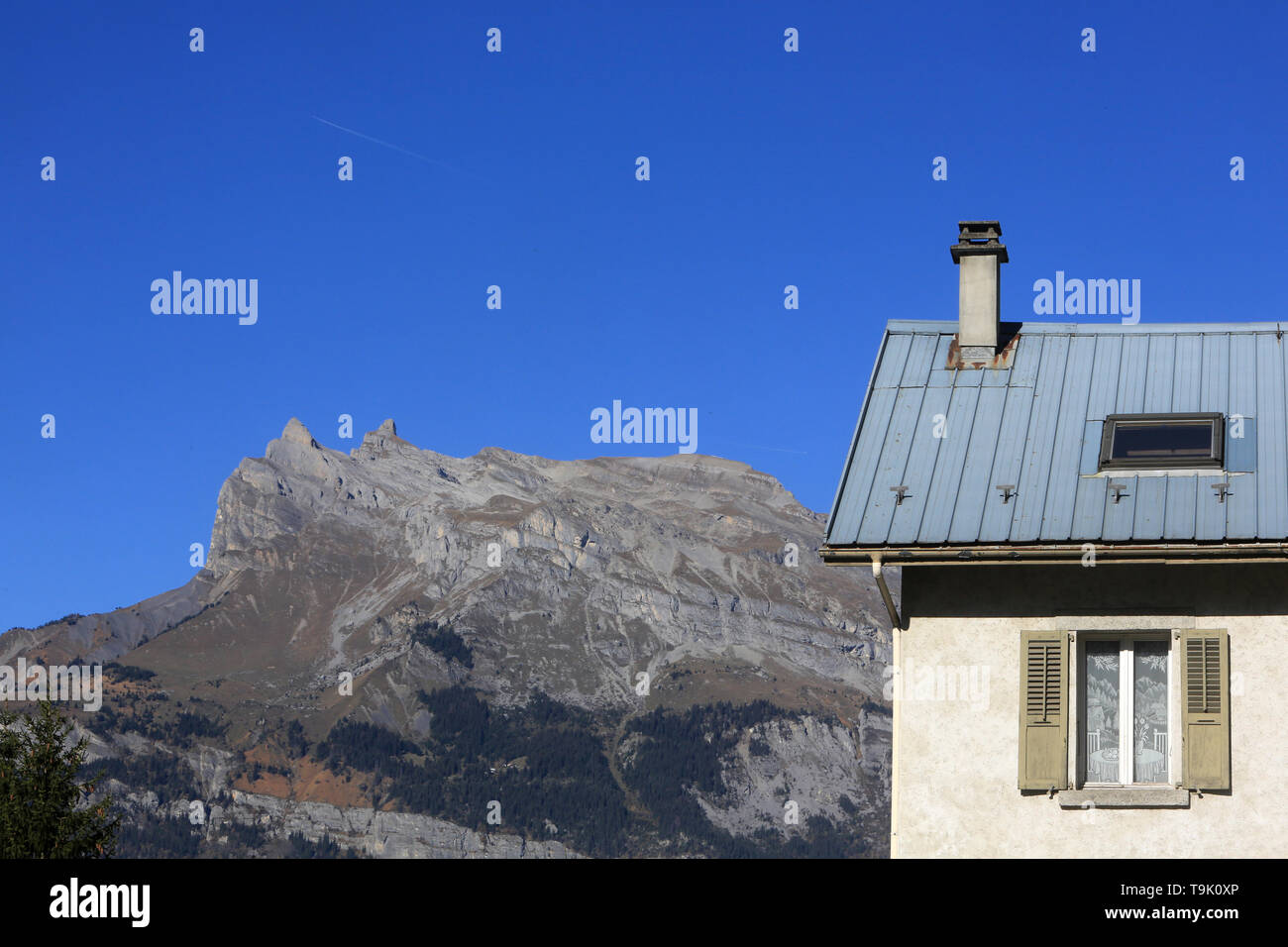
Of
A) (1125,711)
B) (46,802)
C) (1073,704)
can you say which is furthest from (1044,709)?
(46,802)

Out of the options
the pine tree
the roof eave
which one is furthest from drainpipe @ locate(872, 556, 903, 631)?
the pine tree

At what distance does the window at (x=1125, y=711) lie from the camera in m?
19.7

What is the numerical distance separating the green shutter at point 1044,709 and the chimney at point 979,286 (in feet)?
18.5

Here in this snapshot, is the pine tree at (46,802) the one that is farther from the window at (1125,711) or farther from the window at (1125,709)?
the window at (1125,711)

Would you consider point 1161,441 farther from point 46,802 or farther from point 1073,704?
point 46,802

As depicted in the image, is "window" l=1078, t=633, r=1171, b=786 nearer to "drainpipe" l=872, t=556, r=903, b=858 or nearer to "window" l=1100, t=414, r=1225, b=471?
"drainpipe" l=872, t=556, r=903, b=858

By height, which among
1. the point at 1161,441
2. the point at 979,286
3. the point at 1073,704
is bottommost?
the point at 1073,704

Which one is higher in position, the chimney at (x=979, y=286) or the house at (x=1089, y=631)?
the chimney at (x=979, y=286)

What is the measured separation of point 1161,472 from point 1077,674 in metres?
2.94

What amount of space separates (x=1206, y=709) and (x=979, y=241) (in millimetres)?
8417

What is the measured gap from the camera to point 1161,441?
21359 millimetres

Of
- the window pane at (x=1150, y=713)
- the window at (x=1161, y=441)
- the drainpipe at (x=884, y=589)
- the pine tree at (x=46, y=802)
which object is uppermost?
the window at (x=1161, y=441)

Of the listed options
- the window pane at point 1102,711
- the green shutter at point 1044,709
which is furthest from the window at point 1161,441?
the green shutter at point 1044,709
